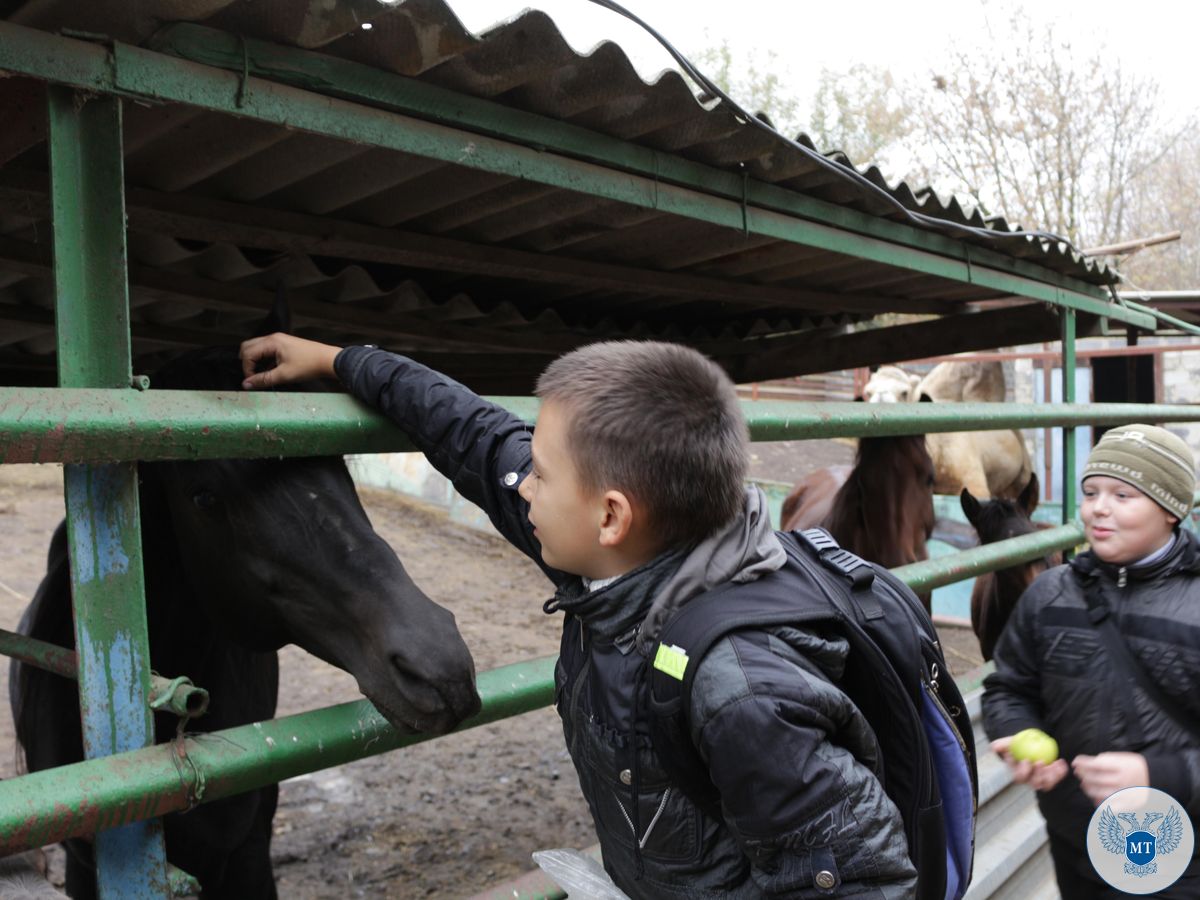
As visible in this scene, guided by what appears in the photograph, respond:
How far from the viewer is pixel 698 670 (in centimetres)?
115

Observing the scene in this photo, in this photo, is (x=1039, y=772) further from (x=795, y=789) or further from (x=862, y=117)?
(x=862, y=117)

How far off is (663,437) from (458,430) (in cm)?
56

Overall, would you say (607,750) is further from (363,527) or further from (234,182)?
(234,182)

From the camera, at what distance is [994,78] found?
19.8m

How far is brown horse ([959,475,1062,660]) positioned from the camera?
5.20 meters

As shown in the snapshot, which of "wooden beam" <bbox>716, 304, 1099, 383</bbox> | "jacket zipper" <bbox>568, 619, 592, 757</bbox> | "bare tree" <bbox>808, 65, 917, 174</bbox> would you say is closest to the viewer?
"jacket zipper" <bbox>568, 619, 592, 757</bbox>

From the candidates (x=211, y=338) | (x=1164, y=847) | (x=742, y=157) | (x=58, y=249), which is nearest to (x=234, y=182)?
(x=58, y=249)

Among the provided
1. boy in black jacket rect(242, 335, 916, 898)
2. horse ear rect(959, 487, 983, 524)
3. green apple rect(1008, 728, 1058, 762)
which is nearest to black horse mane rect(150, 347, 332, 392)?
boy in black jacket rect(242, 335, 916, 898)

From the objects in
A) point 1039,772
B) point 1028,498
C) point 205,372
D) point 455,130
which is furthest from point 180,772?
point 1028,498

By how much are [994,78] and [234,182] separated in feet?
68.2

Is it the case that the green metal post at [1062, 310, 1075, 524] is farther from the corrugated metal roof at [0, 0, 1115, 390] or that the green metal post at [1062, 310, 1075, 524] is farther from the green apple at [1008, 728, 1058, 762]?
the green apple at [1008, 728, 1058, 762]

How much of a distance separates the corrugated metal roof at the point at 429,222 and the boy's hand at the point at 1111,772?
1.55m

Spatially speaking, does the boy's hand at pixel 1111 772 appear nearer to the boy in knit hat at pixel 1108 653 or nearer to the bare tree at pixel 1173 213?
the boy in knit hat at pixel 1108 653

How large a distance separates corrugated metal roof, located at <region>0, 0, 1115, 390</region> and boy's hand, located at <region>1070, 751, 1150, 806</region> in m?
1.55
